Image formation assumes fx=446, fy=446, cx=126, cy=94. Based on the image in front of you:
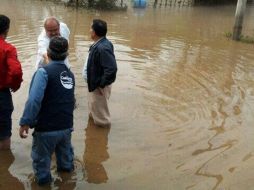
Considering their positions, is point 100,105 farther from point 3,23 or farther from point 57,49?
point 57,49

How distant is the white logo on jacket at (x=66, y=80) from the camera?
4.73 meters

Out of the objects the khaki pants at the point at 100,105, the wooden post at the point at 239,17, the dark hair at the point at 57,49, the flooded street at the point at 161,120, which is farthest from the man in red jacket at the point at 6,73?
the wooden post at the point at 239,17

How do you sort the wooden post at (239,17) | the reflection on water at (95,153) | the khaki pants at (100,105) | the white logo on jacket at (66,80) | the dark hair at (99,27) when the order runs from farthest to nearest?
1. the wooden post at (239,17)
2. the khaki pants at (100,105)
3. the dark hair at (99,27)
4. the reflection on water at (95,153)
5. the white logo on jacket at (66,80)

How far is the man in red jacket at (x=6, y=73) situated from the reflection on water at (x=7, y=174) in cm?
35

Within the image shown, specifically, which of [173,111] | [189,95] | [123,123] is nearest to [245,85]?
[189,95]

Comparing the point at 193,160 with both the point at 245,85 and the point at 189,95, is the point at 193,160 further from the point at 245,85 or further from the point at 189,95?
the point at 245,85

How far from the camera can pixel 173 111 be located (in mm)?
7902

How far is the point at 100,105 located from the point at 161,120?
1.16m

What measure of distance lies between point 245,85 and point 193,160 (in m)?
4.10

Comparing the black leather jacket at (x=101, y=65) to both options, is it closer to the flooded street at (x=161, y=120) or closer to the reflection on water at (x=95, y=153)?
the reflection on water at (x=95, y=153)

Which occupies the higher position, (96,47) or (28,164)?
(96,47)

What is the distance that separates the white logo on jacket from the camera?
4.73 m

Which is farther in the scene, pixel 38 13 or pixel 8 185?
pixel 38 13

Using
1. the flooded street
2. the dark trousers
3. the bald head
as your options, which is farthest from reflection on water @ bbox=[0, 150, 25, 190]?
the bald head
